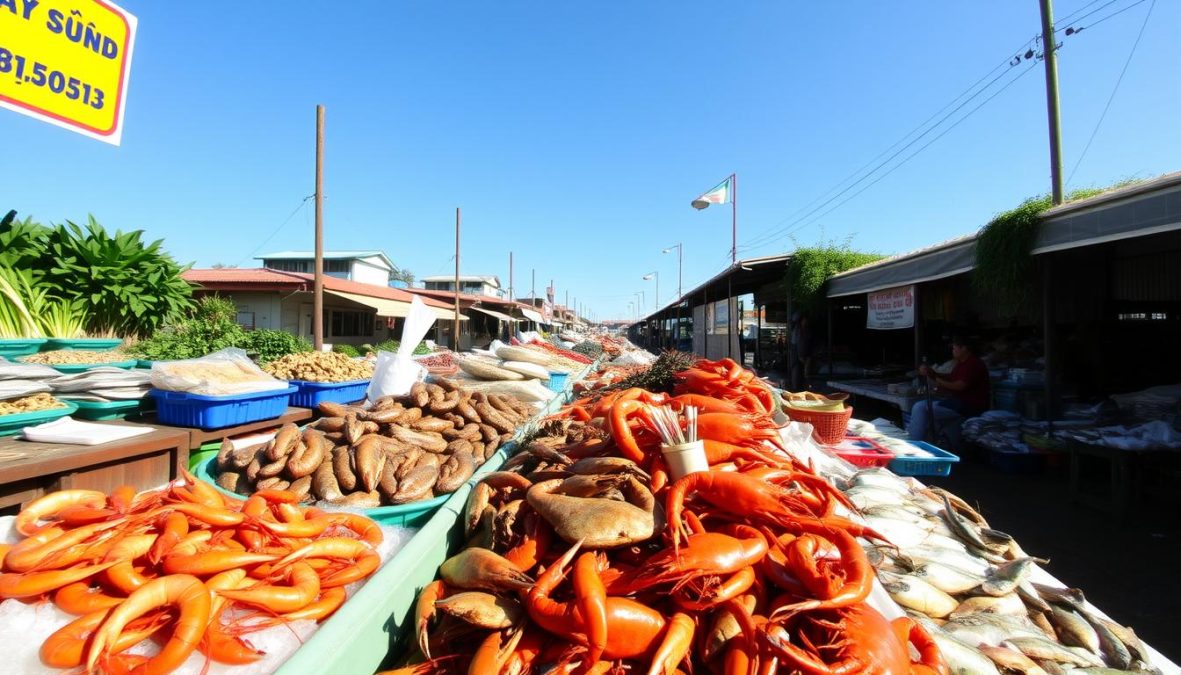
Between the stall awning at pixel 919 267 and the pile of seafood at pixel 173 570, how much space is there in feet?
25.0

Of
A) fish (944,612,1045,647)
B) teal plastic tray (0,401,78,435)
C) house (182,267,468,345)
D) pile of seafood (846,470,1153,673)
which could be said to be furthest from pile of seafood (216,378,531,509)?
house (182,267,468,345)

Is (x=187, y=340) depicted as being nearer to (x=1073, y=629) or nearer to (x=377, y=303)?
(x=377, y=303)

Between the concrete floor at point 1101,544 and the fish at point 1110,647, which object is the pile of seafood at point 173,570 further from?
the concrete floor at point 1101,544

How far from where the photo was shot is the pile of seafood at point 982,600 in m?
1.75

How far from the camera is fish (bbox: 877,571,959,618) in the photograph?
1.93m

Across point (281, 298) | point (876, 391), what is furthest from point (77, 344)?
point (876, 391)

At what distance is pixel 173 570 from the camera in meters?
1.41

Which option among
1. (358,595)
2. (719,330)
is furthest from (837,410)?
(719,330)

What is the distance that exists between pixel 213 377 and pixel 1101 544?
7.36m

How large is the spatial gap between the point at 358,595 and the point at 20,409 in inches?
120

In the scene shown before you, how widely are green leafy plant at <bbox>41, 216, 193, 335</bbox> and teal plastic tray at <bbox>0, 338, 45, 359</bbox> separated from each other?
6.68ft

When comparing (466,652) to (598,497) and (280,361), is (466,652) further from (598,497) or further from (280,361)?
(280,361)

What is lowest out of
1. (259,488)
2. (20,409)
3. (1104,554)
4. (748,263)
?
(1104,554)

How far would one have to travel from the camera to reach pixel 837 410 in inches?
148
